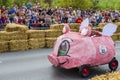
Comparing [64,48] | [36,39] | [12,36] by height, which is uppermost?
[64,48]

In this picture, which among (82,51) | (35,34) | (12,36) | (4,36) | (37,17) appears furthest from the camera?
(37,17)

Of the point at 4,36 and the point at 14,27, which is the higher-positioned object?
the point at 14,27

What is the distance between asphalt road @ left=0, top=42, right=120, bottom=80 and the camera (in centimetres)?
1362

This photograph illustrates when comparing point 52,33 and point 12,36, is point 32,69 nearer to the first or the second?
point 12,36

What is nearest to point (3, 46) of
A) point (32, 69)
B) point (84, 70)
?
point (32, 69)

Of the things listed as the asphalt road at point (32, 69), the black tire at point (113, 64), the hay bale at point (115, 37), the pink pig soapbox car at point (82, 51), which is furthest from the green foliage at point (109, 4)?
the pink pig soapbox car at point (82, 51)

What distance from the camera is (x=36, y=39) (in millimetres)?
20578

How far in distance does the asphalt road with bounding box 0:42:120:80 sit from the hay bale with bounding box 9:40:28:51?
1.40 meters

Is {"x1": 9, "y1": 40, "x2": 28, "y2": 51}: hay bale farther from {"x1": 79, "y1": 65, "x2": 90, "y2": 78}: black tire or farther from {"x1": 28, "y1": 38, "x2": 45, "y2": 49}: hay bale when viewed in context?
{"x1": 79, "y1": 65, "x2": 90, "y2": 78}: black tire

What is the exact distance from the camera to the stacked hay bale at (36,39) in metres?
20.3

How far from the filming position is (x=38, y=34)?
68.6 ft

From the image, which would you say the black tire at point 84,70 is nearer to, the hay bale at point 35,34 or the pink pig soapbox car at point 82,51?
the pink pig soapbox car at point 82,51

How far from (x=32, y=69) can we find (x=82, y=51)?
8.10 feet

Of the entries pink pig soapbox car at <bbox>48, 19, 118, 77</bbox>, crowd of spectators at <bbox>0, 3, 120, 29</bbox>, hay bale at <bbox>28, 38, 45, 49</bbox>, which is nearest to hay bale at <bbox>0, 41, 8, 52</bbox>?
hay bale at <bbox>28, 38, 45, 49</bbox>
